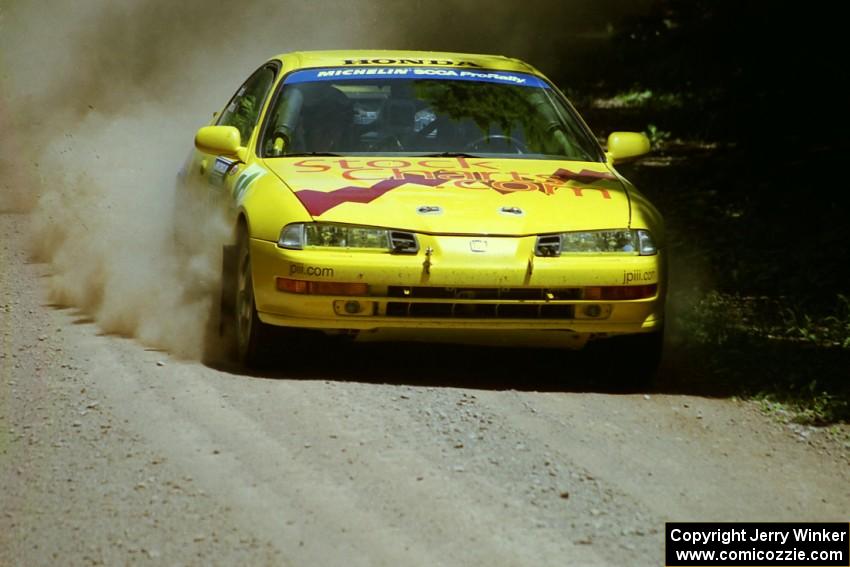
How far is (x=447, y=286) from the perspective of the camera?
6844 millimetres

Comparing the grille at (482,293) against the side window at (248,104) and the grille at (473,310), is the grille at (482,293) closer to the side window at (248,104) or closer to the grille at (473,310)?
the grille at (473,310)

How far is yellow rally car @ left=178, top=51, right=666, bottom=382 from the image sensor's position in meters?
6.86

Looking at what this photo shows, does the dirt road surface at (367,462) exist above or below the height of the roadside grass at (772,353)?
above

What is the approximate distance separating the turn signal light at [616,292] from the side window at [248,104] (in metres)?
2.25

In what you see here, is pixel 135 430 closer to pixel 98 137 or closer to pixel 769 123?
pixel 769 123

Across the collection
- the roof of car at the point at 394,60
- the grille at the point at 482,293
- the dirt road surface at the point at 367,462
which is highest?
Result: the roof of car at the point at 394,60

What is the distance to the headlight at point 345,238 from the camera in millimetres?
6863

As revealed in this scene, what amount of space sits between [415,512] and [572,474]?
88cm

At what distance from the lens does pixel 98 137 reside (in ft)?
61.9

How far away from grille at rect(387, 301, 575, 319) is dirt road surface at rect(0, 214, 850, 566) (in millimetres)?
345

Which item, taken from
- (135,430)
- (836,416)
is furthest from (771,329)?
(135,430)

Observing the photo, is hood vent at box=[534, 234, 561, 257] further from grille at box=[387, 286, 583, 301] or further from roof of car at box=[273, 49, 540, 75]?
roof of car at box=[273, 49, 540, 75]

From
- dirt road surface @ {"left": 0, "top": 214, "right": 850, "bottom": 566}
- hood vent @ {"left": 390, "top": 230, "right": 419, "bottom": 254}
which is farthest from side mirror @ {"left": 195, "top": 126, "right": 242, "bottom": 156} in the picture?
hood vent @ {"left": 390, "top": 230, "right": 419, "bottom": 254}

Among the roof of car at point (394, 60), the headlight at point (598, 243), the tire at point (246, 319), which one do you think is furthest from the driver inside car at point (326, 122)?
the headlight at point (598, 243)
